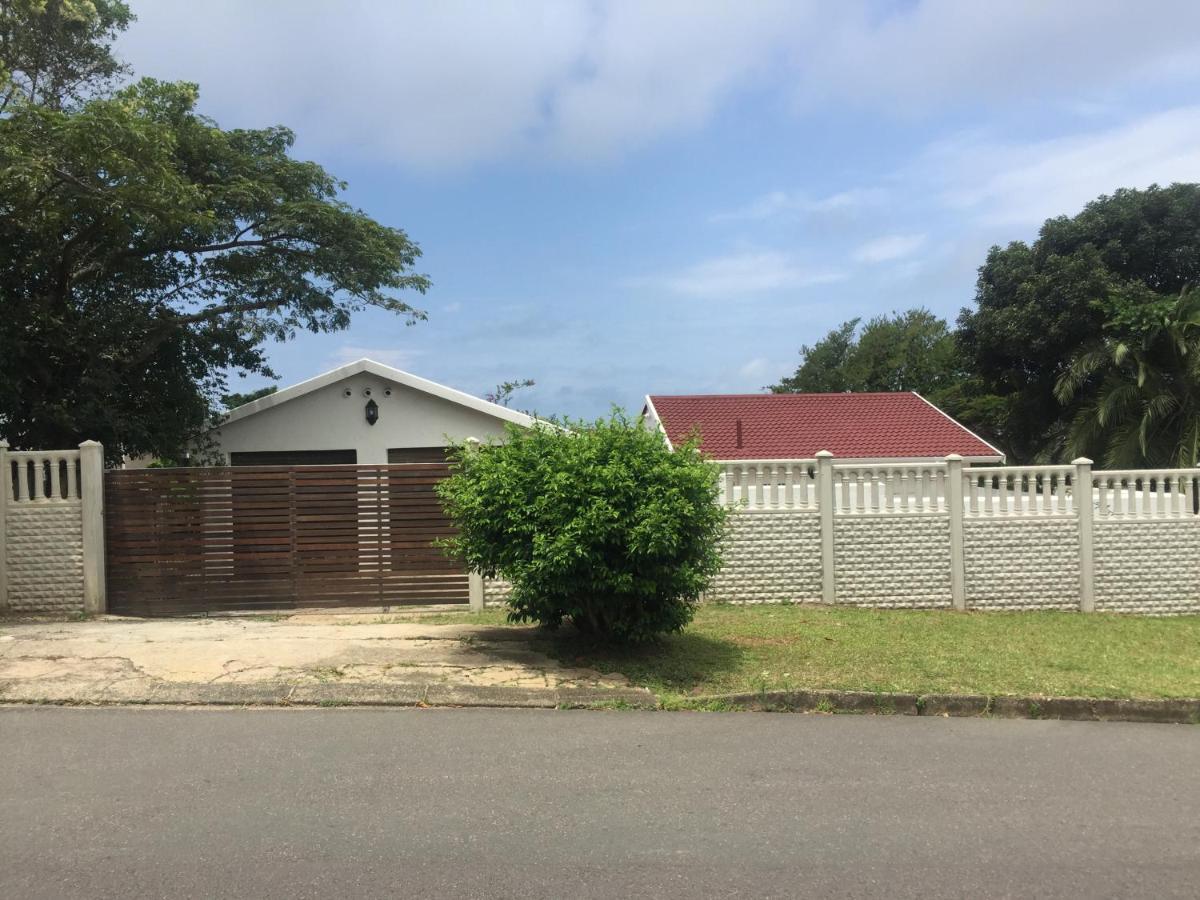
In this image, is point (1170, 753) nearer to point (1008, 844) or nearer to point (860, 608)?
point (1008, 844)

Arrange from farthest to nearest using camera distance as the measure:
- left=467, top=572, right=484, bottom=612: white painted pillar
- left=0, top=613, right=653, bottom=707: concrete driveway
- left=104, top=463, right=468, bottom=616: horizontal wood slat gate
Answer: left=104, top=463, right=468, bottom=616: horizontal wood slat gate
left=467, top=572, right=484, bottom=612: white painted pillar
left=0, top=613, right=653, bottom=707: concrete driveway

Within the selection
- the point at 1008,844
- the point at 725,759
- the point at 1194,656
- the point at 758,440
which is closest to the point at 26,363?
the point at 725,759

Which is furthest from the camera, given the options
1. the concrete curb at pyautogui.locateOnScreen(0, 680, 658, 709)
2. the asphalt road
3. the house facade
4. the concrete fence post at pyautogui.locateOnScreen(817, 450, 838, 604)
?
the house facade

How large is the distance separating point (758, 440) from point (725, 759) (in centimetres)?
1863

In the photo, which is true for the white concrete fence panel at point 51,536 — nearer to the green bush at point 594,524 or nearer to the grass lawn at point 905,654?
the grass lawn at point 905,654

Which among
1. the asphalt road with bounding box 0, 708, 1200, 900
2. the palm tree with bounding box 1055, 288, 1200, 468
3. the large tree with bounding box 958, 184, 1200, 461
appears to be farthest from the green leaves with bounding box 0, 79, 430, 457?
the large tree with bounding box 958, 184, 1200, 461

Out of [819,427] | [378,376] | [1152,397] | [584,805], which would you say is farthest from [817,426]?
[584,805]

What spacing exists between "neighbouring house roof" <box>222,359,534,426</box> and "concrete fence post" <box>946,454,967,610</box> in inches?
264

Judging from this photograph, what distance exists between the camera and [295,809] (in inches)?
187

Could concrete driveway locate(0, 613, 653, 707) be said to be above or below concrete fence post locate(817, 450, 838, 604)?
below

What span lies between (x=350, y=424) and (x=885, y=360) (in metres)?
39.3

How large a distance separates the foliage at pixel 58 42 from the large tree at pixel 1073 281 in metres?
22.8

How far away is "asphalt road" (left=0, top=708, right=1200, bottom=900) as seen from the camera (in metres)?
4.02

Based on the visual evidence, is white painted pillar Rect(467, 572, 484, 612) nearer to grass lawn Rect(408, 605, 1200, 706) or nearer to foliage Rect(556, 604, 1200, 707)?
grass lawn Rect(408, 605, 1200, 706)
